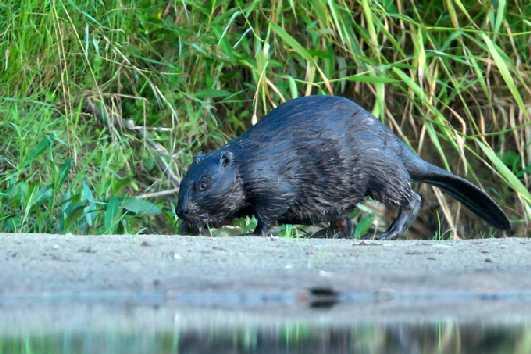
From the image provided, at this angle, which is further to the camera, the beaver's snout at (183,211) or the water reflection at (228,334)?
the beaver's snout at (183,211)

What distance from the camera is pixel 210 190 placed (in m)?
5.90

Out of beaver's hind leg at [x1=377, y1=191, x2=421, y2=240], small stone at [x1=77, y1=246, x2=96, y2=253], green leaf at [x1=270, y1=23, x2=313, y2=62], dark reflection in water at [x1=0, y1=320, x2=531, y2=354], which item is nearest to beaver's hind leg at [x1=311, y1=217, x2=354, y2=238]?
beaver's hind leg at [x1=377, y1=191, x2=421, y2=240]

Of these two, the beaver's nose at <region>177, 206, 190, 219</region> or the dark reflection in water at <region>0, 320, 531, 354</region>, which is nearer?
the dark reflection in water at <region>0, 320, 531, 354</region>

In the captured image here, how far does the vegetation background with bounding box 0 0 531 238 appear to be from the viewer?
21.8 feet

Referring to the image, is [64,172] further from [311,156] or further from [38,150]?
[311,156]

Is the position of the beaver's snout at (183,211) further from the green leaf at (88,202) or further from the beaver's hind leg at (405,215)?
the beaver's hind leg at (405,215)

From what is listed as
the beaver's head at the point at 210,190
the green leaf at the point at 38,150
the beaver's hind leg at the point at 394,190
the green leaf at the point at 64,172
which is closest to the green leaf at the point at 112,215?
the green leaf at the point at 64,172

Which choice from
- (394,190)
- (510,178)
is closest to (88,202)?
(394,190)

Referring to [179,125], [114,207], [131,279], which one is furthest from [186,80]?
[131,279]

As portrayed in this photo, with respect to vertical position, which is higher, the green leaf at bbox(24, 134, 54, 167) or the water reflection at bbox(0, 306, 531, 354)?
the green leaf at bbox(24, 134, 54, 167)

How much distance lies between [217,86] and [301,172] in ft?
4.76

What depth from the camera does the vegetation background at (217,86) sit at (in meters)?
6.64

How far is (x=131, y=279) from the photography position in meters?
4.23

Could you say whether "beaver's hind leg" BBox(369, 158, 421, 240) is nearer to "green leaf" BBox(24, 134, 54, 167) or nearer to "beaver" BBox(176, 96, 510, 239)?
"beaver" BBox(176, 96, 510, 239)
